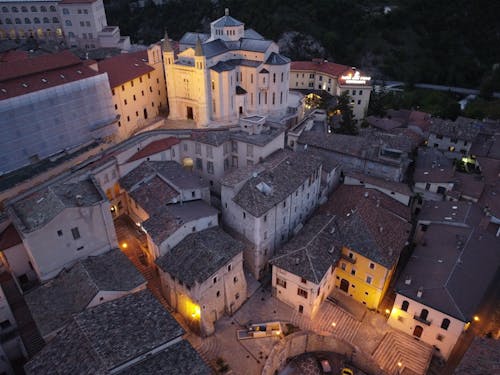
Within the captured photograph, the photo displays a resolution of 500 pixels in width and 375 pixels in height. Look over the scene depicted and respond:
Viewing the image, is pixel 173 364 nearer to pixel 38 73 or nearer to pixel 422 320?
pixel 422 320

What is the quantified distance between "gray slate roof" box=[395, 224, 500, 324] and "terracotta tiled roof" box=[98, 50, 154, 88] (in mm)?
49276

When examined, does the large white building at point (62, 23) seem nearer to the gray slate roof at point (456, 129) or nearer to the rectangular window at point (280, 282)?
the gray slate roof at point (456, 129)

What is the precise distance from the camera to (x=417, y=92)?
108 m

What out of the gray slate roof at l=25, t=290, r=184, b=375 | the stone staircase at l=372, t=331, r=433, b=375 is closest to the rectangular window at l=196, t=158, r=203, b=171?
the gray slate roof at l=25, t=290, r=184, b=375

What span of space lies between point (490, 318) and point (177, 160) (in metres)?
43.7

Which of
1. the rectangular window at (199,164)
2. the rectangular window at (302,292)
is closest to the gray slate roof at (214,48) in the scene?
the rectangular window at (199,164)

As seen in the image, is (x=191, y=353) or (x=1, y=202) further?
(x=1, y=202)

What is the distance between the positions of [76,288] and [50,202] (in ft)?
29.1

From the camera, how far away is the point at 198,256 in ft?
127

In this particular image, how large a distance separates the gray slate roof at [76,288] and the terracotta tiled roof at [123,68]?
31400mm

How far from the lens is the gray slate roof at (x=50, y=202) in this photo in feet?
116

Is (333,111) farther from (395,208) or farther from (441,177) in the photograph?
(395,208)

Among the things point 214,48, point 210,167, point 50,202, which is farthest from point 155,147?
point 214,48

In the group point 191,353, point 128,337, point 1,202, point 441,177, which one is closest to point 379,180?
point 441,177
